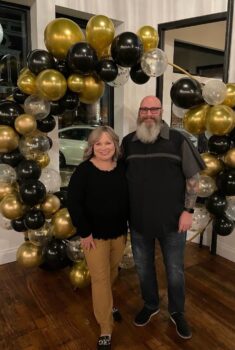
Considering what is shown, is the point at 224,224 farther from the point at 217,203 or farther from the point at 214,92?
the point at 214,92

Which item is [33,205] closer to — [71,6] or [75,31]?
[75,31]

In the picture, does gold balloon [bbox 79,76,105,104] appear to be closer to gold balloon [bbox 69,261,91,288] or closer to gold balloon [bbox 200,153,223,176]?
gold balloon [bbox 200,153,223,176]

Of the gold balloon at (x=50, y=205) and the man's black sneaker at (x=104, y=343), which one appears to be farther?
the gold balloon at (x=50, y=205)

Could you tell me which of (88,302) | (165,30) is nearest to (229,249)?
(88,302)

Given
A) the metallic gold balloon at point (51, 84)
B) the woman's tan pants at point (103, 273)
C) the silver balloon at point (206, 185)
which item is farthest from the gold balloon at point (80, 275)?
the metallic gold balloon at point (51, 84)

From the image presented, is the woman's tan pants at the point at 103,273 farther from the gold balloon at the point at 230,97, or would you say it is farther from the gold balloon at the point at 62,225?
the gold balloon at the point at 230,97

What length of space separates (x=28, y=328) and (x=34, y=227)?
0.66 m

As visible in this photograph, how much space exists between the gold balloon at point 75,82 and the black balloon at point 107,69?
0.41 ft

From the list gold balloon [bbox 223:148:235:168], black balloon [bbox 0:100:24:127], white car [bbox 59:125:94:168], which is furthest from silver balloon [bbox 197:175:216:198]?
white car [bbox 59:125:94:168]

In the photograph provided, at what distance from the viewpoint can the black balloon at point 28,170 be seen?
2.18 meters

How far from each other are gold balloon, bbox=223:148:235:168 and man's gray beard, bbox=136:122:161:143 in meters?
0.61

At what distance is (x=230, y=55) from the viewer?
2.74m

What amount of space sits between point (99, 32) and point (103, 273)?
1445 mm

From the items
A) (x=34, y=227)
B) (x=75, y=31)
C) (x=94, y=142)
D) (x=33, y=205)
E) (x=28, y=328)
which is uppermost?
(x=75, y=31)
